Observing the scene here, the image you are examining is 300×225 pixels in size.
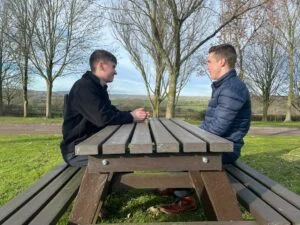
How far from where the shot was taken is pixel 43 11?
32969 mm

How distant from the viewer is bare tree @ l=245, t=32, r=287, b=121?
139ft

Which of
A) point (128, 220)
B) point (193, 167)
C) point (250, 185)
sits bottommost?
point (128, 220)

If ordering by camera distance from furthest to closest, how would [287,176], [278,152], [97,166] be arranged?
[278,152]
[287,176]
[97,166]

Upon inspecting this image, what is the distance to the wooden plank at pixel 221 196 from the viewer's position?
314 cm

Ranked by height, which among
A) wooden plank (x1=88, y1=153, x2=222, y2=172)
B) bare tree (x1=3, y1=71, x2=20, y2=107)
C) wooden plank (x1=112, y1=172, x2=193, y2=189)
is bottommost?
wooden plank (x1=112, y1=172, x2=193, y2=189)

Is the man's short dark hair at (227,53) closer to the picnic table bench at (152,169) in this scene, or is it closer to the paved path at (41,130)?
the picnic table bench at (152,169)

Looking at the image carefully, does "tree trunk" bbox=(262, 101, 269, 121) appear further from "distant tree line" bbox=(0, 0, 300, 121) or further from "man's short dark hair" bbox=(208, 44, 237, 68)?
"man's short dark hair" bbox=(208, 44, 237, 68)

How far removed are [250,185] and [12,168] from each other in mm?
5418

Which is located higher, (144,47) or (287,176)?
(144,47)

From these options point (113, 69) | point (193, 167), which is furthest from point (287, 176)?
point (193, 167)

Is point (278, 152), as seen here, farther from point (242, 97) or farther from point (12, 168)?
point (242, 97)

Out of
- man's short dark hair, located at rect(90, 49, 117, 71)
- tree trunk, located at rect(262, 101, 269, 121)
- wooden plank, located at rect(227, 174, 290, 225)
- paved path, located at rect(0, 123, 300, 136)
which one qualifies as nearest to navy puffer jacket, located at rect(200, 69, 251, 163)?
wooden plank, located at rect(227, 174, 290, 225)

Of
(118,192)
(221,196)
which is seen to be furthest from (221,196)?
(118,192)

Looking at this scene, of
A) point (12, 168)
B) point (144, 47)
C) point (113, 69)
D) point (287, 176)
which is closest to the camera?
point (113, 69)
